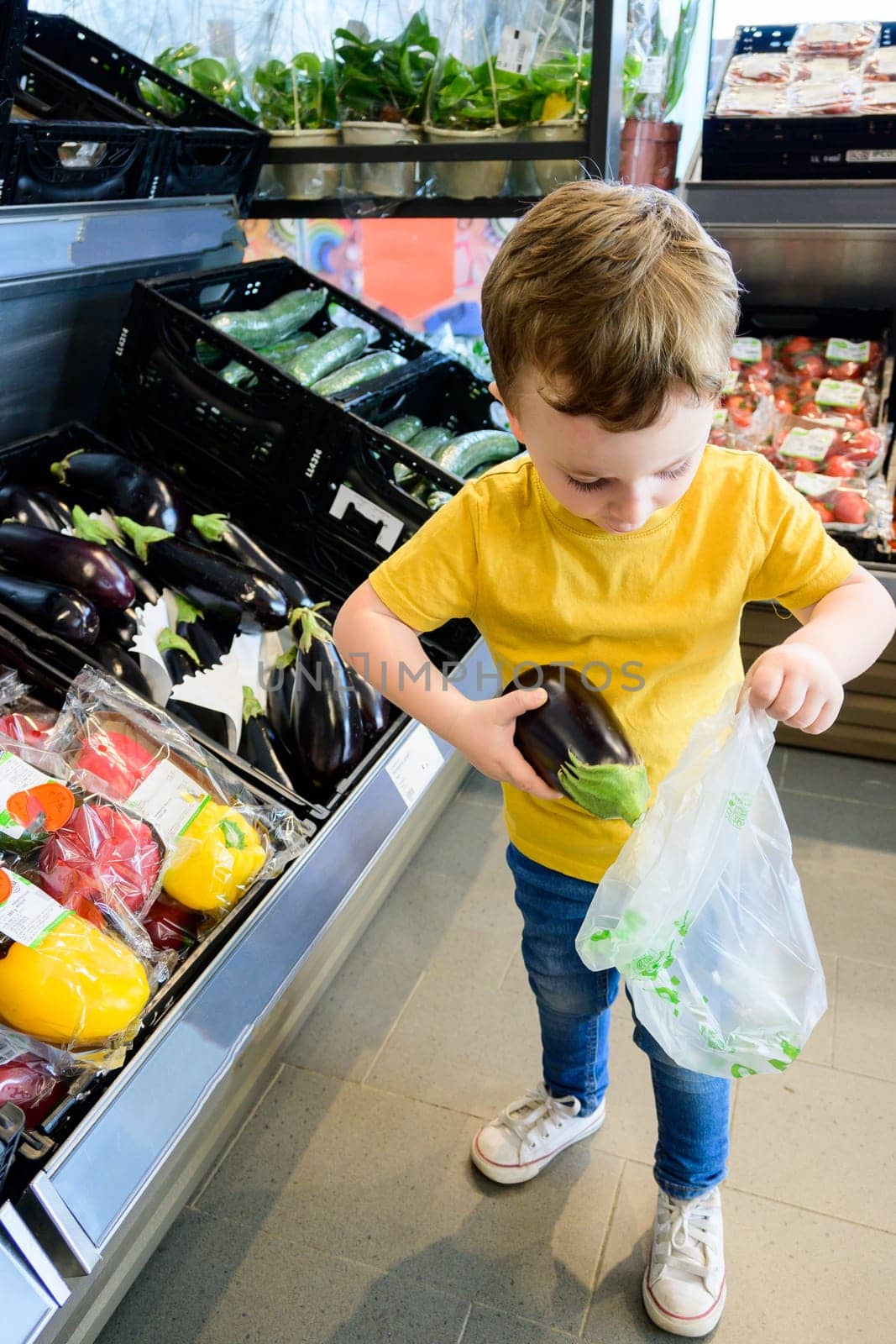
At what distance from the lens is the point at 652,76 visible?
216 cm

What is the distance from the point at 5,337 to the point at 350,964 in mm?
1331

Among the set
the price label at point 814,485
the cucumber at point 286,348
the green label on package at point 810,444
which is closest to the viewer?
the cucumber at point 286,348

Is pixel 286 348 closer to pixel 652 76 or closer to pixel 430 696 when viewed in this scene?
pixel 652 76

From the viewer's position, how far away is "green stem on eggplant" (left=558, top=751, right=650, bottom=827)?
972mm

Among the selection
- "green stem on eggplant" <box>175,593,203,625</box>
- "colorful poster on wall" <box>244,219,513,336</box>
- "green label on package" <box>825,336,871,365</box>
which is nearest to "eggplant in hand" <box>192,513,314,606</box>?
"green stem on eggplant" <box>175,593,203,625</box>

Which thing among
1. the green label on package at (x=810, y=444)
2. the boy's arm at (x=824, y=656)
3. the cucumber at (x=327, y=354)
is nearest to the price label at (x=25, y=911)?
the boy's arm at (x=824, y=656)

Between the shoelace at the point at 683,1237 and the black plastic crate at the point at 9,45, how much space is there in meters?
1.83

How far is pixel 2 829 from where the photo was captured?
45.8 inches

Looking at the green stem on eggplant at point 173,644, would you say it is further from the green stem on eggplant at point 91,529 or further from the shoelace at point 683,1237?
the shoelace at point 683,1237

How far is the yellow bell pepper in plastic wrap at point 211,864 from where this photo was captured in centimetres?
127

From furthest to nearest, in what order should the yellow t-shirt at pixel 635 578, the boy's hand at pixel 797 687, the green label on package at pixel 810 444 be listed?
1. the green label on package at pixel 810 444
2. the yellow t-shirt at pixel 635 578
3. the boy's hand at pixel 797 687

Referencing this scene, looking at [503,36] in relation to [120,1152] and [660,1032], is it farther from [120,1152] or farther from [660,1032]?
[120,1152]

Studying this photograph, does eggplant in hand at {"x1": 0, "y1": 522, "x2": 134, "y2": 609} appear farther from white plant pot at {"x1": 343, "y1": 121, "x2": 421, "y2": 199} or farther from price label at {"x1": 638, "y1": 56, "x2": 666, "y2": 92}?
price label at {"x1": 638, "y1": 56, "x2": 666, "y2": 92}

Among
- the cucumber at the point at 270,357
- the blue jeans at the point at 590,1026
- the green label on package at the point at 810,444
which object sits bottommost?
the blue jeans at the point at 590,1026
